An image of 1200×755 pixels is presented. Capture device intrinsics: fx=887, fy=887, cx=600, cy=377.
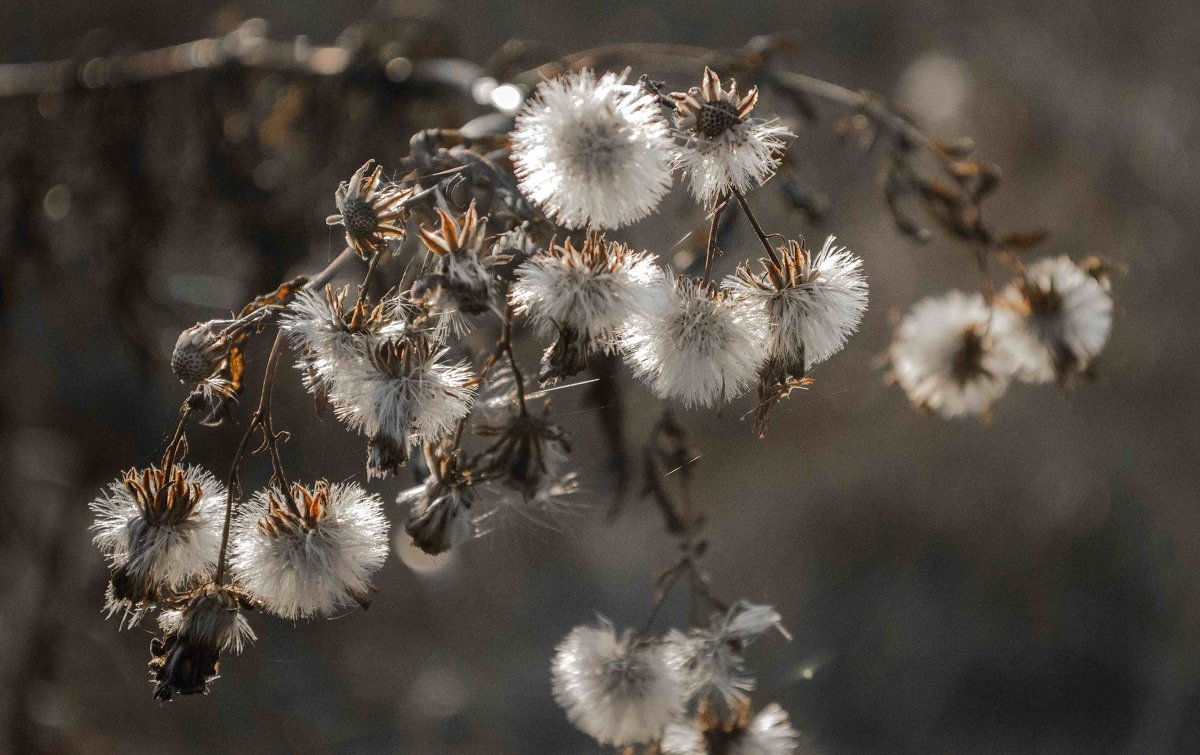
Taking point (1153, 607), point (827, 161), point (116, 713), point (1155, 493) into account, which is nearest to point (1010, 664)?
point (1153, 607)

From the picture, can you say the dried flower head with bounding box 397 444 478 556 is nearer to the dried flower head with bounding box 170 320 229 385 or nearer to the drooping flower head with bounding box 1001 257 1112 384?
the dried flower head with bounding box 170 320 229 385

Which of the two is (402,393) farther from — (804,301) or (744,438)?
(744,438)

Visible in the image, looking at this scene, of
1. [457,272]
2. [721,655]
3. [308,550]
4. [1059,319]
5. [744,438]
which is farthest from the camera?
[744,438]

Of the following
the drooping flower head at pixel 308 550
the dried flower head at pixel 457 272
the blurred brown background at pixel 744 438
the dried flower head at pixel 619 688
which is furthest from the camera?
the blurred brown background at pixel 744 438

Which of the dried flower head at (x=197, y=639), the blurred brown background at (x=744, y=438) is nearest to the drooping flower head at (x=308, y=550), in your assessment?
the dried flower head at (x=197, y=639)

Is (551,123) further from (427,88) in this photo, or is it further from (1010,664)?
(1010,664)

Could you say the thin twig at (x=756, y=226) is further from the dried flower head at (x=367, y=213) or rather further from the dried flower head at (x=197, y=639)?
the dried flower head at (x=197, y=639)

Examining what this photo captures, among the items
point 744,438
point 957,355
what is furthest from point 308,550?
point 744,438
